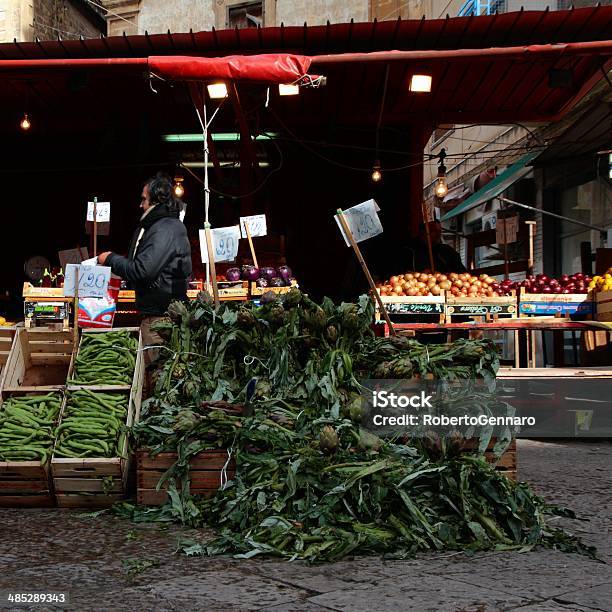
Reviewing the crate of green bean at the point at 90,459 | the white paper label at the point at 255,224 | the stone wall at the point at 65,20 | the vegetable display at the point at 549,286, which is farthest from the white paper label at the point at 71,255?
the stone wall at the point at 65,20

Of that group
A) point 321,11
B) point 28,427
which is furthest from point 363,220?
point 321,11

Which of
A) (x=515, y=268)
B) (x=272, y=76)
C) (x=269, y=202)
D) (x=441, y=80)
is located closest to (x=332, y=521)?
(x=272, y=76)

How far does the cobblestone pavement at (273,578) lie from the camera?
11.5 feet

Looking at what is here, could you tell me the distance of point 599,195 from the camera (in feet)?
57.9

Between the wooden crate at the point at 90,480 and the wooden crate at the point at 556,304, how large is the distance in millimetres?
6622

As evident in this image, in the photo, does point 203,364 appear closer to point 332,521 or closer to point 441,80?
point 332,521

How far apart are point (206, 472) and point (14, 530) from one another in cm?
116

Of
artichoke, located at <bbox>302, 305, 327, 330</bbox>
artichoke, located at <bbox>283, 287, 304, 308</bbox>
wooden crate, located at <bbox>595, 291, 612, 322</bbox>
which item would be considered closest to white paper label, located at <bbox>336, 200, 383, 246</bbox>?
artichoke, located at <bbox>283, 287, 304, 308</bbox>

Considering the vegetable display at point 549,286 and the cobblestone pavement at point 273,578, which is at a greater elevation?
the vegetable display at point 549,286

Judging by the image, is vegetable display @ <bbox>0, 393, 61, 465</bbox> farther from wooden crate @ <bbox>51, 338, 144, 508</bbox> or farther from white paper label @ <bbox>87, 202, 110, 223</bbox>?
white paper label @ <bbox>87, 202, 110, 223</bbox>

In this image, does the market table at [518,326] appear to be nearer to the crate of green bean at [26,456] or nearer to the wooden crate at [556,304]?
the wooden crate at [556,304]

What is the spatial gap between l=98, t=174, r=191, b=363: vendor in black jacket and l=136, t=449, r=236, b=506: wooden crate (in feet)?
3.48

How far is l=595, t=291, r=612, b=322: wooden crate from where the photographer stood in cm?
1021

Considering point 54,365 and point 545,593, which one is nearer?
point 545,593
